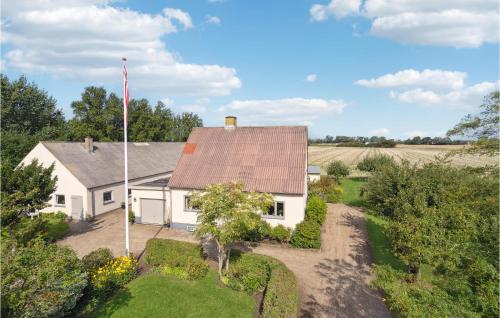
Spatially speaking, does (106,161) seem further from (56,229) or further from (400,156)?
(400,156)

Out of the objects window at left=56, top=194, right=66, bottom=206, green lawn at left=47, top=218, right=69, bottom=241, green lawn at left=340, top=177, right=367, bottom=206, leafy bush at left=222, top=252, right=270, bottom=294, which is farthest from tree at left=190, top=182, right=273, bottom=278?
green lawn at left=340, top=177, right=367, bottom=206

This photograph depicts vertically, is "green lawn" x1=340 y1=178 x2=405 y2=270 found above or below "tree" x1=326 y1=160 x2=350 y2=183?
below

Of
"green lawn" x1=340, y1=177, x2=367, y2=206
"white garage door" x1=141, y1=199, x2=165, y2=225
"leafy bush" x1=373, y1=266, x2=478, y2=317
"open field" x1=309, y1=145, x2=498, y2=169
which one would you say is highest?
"open field" x1=309, y1=145, x2=498, y2=169

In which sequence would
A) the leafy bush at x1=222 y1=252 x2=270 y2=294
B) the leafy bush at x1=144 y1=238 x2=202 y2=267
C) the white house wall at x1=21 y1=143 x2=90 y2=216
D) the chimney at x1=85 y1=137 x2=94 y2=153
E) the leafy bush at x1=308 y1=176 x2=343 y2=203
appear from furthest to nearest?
the leafy bush at x1=308 y1=176 x2=343 y2=203 < the chimney at x1=85 y1=137 x2=94 y2=153 < the white house wall at x1=21 y1=143 x2=90 y2=216 < the leafy bush at x1=144 y1=238 x2=202 y2=267 < the leafy bush at x1=222 y1=252 x2=270 y2=294

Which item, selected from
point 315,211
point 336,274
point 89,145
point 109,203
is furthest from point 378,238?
point 89,145

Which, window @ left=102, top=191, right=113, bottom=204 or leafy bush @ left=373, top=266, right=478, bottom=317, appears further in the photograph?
window @ left=102, top=191, right=113, bottom=204

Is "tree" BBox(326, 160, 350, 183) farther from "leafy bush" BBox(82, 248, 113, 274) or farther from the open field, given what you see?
"leafy bush" BBox(82, 248, 113, 274)
